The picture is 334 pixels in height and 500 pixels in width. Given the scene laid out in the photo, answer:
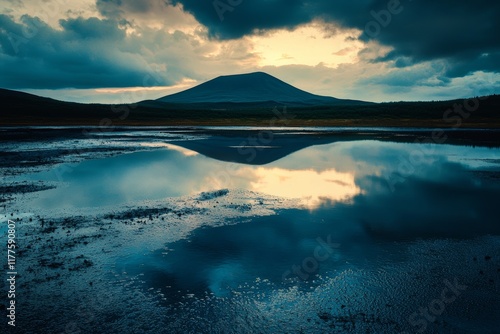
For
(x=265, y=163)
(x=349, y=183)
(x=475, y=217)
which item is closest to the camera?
(x=475, y=217)

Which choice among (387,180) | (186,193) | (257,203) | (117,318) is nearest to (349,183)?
(387,180)

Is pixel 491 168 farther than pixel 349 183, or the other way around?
pixel 491 168

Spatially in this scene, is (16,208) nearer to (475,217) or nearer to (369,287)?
(369,287)

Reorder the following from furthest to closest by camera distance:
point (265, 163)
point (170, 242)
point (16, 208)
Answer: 1. point (265, 163)
2. point (16, 208)
3. point (170, 242)

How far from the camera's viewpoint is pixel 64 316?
376 inches

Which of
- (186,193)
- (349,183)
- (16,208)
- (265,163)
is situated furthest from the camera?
(265,163)

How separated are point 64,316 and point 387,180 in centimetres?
2564

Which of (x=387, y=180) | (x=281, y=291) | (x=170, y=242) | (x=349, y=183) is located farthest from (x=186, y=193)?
(x=387, y=180)

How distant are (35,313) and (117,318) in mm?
2335

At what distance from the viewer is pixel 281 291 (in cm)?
1097

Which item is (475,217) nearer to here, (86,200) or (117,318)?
(117,318)

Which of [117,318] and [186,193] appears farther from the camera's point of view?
[186,193]

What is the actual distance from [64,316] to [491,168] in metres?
37.9

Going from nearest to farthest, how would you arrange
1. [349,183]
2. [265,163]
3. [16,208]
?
[16,208]
[349,183]
[265,163]
